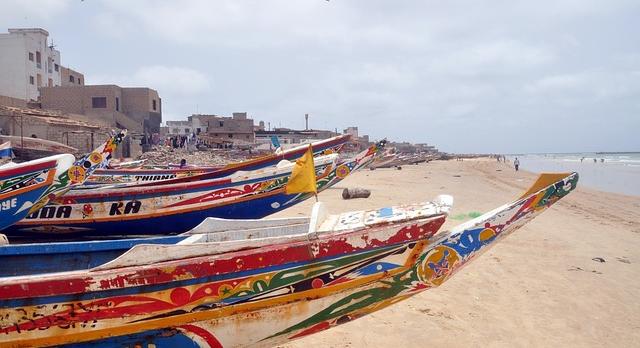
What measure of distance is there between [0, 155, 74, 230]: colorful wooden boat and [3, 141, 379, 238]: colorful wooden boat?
1.03 m

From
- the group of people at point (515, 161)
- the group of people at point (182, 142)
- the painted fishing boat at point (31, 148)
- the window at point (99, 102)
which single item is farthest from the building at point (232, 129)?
the group of people at point (515, 161)

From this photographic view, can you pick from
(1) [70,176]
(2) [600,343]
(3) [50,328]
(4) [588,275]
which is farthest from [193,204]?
(4) [588,275]

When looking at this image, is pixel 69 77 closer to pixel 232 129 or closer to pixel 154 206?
pixel 232 129

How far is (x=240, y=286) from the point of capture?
105 inches

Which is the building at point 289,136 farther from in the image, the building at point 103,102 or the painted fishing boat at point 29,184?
the painted fishing boat at point 29,184

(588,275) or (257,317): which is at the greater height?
(257,317)

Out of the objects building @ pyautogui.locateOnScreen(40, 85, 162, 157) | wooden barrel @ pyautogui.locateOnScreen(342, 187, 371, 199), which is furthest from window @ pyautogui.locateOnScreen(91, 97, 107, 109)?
wooden barrel @ pyautogui.locateOnScreen(342, 187, 371, 199)

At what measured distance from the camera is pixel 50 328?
254 cm

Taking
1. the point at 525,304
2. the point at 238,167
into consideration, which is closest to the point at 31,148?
the point at 238,167

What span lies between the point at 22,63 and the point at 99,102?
34.1ft

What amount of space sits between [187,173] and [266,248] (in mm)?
11144

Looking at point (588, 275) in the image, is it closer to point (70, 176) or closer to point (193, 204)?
point (193, 204)

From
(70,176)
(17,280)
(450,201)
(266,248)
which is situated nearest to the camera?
(17,280)

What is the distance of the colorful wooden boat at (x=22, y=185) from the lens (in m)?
5.64
